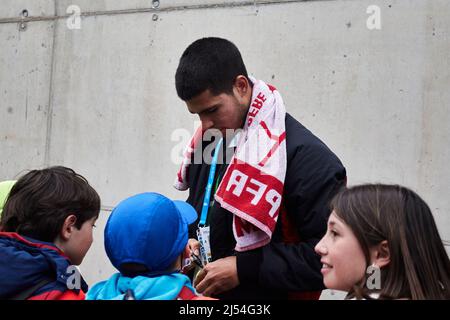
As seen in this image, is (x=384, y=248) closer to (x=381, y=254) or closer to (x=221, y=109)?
(x=381, y=254)

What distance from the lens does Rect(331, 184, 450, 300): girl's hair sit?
66.0 inches

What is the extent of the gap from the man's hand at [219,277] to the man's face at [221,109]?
494 millimetres

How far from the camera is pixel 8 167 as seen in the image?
501cm

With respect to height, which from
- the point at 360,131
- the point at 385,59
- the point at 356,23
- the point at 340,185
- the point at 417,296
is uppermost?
the point at 356,23

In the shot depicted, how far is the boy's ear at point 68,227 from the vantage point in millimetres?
2086

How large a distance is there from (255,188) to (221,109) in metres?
0.34

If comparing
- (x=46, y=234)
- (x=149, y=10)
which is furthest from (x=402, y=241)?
(x=149, y=10)

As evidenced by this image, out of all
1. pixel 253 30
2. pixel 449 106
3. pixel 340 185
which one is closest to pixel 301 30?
pixel 253 30

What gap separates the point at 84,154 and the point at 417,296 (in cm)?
337

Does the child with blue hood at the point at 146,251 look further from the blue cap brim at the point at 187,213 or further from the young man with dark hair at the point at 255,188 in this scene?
the young man with dark hair at the point at 255,188

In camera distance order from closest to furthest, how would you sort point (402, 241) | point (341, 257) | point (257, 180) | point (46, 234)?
point (402, 241) < point (341, 257) < point (46, 234) < point (257, 180)

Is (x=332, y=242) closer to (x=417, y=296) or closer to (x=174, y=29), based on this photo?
(x=417, y=296)

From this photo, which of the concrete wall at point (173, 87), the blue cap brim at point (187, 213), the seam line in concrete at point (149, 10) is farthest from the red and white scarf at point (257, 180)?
the seam line in concrete at point (149, 10)

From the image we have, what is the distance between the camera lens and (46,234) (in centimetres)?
207
